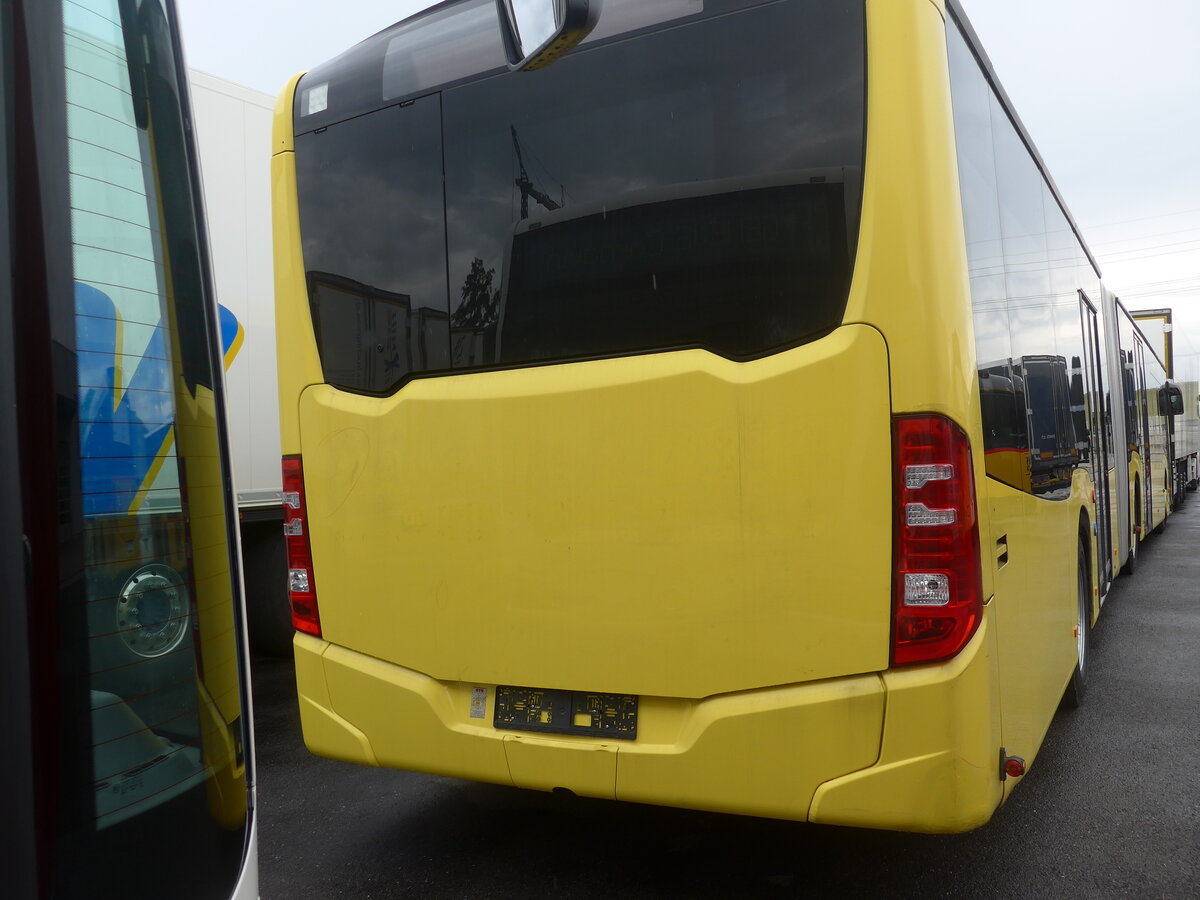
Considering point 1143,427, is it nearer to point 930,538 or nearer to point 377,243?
point 930,538

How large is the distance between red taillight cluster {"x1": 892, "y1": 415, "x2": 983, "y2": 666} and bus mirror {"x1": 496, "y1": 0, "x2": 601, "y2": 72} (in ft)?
4.24

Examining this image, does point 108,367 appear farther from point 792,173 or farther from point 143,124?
point 792,173

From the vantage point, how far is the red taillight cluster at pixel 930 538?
2.57 m

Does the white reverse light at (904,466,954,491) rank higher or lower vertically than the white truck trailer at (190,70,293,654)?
lower

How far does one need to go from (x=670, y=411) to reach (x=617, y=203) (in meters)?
0.65

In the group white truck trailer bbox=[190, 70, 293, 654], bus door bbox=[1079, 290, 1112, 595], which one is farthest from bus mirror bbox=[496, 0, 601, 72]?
bus door bbox=[1079, 290, 1112, 595]

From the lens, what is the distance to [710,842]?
363 cm

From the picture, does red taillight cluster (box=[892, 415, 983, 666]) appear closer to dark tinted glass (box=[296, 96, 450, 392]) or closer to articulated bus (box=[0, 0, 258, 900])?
dark tinted glass (box=[296, 96, 450, 392])

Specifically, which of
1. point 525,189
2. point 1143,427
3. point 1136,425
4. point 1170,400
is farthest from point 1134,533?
point 525,189

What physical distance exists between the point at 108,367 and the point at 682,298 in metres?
1.81

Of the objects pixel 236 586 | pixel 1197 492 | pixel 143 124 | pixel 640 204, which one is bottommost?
pixel 1197 492

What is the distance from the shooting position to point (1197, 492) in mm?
31484

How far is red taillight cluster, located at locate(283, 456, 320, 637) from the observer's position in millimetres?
3568

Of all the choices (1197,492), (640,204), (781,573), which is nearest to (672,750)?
(781,573)
